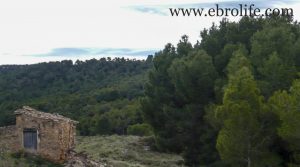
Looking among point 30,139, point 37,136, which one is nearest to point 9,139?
point 30,139

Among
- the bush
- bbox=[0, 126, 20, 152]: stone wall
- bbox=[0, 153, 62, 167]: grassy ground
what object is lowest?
the bush

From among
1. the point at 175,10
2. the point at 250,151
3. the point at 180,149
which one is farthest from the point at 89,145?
the point at 250,151

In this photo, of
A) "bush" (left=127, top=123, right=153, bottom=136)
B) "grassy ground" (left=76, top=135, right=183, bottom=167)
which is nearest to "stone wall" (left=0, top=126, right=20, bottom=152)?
"grassy ground" (left=76, top=135, right=183, bottom=167)

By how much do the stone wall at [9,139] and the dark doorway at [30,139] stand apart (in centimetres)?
34

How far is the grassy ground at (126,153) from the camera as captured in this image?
101ft

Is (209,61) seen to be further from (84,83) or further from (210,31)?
(84,83)

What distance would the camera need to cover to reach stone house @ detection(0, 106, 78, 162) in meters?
23.5

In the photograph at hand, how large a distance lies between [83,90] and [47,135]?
52297 millimetres

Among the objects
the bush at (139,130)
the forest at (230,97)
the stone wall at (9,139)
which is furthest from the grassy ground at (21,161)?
the bush at (139,130)

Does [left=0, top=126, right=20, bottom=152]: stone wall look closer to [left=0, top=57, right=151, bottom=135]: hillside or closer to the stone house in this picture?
the stone house

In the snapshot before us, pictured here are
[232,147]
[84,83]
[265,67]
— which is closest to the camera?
[232,147]

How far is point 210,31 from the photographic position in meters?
33.4

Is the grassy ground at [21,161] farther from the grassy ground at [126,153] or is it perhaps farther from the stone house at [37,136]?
the grassy ground at [126,153]

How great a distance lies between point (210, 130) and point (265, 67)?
5.37 meters
